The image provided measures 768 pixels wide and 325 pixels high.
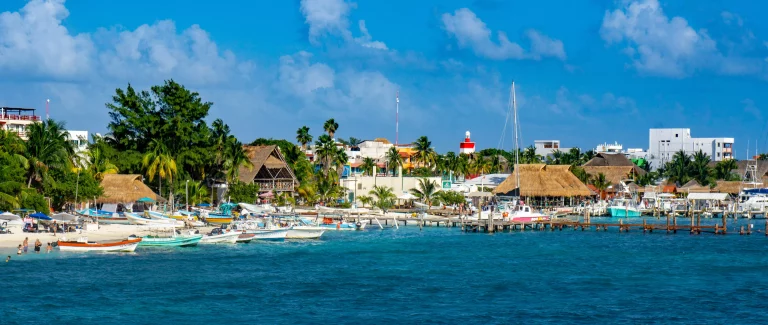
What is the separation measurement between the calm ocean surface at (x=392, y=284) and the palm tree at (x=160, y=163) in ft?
59.9

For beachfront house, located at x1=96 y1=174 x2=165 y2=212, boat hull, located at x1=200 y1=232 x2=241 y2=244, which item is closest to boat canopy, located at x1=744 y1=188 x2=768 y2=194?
beachfront house, located at x1=96 y1=174 x2=165 y2=212

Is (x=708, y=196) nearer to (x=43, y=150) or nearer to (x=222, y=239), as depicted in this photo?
(x=222, y=239)

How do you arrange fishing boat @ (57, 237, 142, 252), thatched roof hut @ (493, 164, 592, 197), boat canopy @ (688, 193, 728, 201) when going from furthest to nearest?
boat canopy @ (688, 193, 728, 201) → thatched roof hut @ (493, 164, 592, 197) → fishing boat @ (57, 237, 142, 252)

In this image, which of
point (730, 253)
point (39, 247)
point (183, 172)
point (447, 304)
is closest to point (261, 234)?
point (39, 247)

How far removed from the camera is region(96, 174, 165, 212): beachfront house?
73875mm

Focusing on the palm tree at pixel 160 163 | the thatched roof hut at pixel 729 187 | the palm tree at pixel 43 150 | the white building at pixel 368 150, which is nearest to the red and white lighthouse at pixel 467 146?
the white building at pixel 368 150

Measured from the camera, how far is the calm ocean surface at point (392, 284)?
3797 cm

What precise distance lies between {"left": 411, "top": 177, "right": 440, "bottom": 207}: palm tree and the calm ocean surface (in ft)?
99.3

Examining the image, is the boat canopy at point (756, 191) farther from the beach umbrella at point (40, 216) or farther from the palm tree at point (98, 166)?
the beach umbrella at point (40, 216)

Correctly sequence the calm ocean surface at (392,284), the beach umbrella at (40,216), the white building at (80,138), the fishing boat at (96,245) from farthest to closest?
the white building at (80,138) → the beach umbrella at (40,216) → the fishing boat at (96,245) → the calm ocean surface at (392,284)

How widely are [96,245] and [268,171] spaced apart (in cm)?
3766

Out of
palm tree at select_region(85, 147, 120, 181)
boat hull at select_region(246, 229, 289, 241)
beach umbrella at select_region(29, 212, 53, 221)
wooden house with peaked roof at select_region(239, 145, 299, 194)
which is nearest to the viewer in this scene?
beach umbrella at select_region(29, 212, 53, 221)

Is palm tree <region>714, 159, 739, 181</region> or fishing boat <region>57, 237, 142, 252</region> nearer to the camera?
fishing boat <region>57, 237, 142, 252</region>

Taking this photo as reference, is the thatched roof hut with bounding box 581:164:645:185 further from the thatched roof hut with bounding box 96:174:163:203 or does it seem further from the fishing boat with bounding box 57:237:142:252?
the fishing boat with bounding box 57:237:142:252
